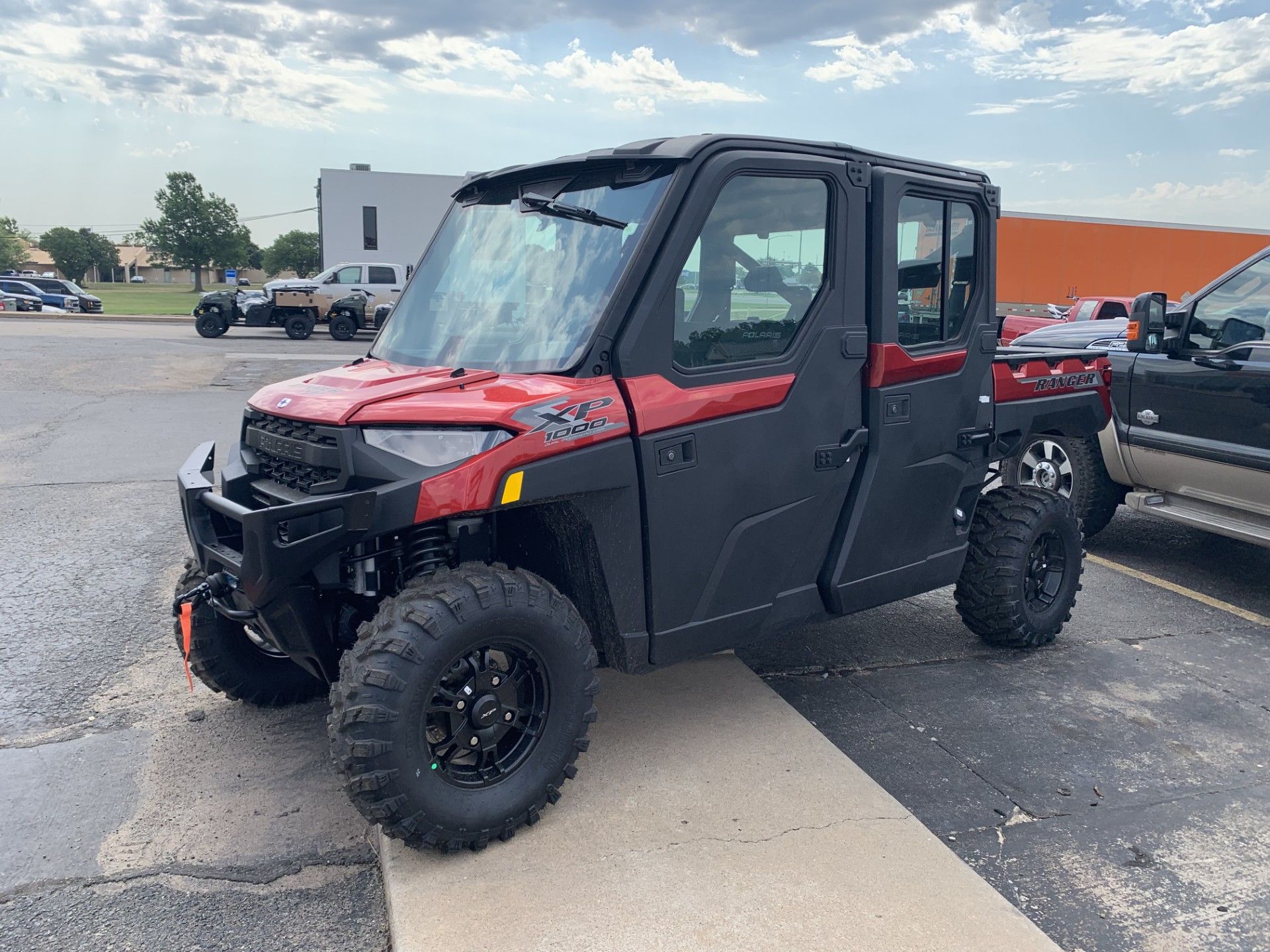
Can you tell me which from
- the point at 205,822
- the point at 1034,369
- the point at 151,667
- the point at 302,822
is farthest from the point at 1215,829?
the point at 151,667

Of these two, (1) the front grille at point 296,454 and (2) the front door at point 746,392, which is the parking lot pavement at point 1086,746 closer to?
(2) the front door at point 746,392

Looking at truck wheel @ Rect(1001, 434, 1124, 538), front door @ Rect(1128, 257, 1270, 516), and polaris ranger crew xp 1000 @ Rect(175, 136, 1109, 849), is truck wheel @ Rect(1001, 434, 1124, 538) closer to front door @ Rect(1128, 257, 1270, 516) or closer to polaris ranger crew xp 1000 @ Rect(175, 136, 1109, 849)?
front door @ Rect(1128, 257, 1270, 516)

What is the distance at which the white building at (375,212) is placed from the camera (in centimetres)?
4484

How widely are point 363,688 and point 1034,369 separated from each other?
3.58 m

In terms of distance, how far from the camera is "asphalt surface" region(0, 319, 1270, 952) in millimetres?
2900

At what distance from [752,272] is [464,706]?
1781 millimetres

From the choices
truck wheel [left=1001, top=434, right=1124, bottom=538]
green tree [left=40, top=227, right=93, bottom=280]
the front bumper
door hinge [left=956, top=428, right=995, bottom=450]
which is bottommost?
truck wheel [left=1001, top=434, right=1124, bottom=538]

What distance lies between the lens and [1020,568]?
15.3 ft

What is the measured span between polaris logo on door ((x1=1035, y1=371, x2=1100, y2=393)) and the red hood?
268cm

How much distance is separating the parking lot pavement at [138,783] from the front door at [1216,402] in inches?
202

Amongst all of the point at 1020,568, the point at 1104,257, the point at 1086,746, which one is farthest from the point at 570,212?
the point at 1104,257

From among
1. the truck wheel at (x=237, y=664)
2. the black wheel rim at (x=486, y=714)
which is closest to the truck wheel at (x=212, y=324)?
the truck wheel at (x=237, y=664)

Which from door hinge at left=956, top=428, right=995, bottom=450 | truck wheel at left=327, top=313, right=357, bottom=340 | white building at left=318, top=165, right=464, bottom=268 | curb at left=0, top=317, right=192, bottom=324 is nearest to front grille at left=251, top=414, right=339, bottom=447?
door hinge at left=956, top=428, right=995, bottom=450

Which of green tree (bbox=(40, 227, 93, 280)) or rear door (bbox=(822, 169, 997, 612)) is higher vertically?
green tree (bbox=(40, 227, 93, 280))
